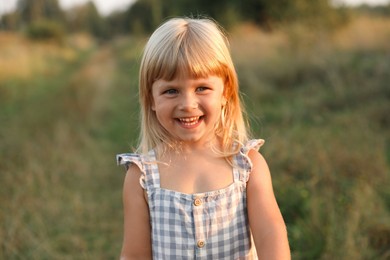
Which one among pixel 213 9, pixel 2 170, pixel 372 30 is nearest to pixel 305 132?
pixel 2 170

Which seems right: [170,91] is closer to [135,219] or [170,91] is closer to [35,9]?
[135,219]

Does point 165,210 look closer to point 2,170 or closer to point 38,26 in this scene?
point 2,170

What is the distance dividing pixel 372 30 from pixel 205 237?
9346 millimetres

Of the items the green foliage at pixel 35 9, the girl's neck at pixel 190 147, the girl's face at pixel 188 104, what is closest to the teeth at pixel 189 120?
the girl's face at pixel 188 104

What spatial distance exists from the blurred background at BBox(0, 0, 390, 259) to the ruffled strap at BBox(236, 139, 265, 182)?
0.82 metres

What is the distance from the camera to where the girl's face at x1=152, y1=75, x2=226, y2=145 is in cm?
145

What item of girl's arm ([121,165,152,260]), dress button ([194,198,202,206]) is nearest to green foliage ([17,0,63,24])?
girl's arm ([121,165,152,260])

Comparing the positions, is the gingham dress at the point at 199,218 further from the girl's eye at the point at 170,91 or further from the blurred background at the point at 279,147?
the blurred background at the point at 279,147

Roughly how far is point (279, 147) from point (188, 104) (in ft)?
9.83

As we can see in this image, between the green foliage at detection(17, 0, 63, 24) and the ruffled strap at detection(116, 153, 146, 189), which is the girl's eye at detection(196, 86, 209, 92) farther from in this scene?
the green foliage at detection(17, 0, 63, 24)

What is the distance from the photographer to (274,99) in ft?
23.8

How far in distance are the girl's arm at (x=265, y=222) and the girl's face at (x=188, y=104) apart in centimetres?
23

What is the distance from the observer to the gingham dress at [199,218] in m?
1.49

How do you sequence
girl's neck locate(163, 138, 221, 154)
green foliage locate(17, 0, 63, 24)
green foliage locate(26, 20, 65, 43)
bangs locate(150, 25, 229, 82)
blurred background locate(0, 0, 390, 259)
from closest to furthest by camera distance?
bangs locate(150, 25, 229, 82)
girl's neck locate(163, 138, 221, 154)
blurred background locate(0, 0, 390, 259)
green foliage locate(26, 20, 65, 43)
green foliage locate(17, 0, 63, 24)
